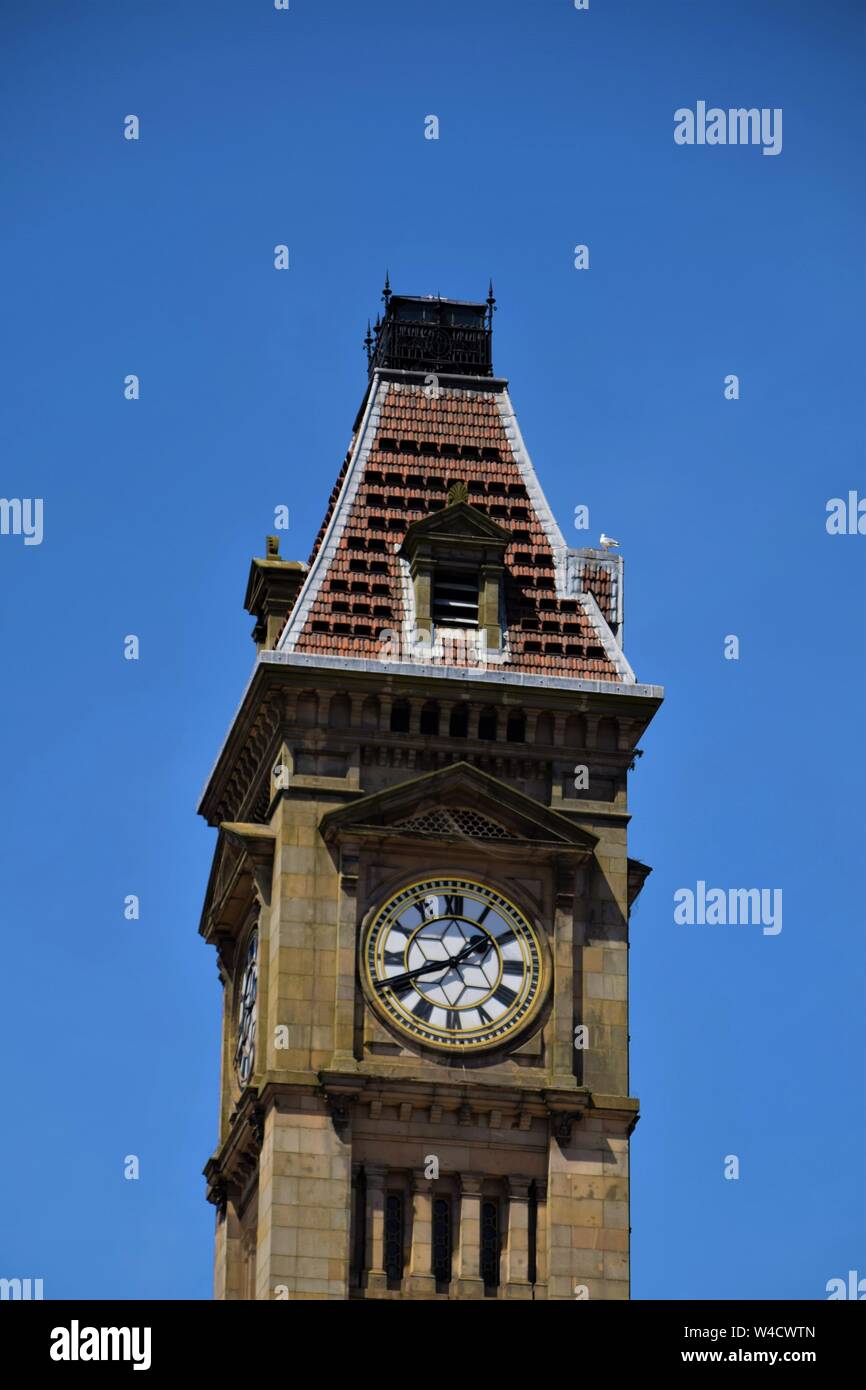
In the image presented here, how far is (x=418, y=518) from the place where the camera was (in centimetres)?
11012

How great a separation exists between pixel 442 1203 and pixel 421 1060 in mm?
3412

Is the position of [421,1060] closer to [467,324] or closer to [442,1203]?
[442,1203]

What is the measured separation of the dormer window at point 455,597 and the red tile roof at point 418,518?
897 millimetres

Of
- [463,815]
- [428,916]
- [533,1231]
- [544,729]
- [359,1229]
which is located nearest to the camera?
[359,1229]

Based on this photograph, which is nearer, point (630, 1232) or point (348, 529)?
point (630, 1232)

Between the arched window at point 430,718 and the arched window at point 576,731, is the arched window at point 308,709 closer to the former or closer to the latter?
the arched window at point 430,718

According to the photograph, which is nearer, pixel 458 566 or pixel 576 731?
pixel 576 731

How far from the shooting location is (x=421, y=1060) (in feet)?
335

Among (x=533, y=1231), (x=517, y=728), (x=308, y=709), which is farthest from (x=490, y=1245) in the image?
(x=308, y=709)

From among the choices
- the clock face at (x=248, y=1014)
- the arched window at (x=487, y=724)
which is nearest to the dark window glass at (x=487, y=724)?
the arched window at (x=487, y=724)

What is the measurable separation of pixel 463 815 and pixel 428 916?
2.72 metres

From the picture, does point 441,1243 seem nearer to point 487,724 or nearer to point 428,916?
point 428,916
